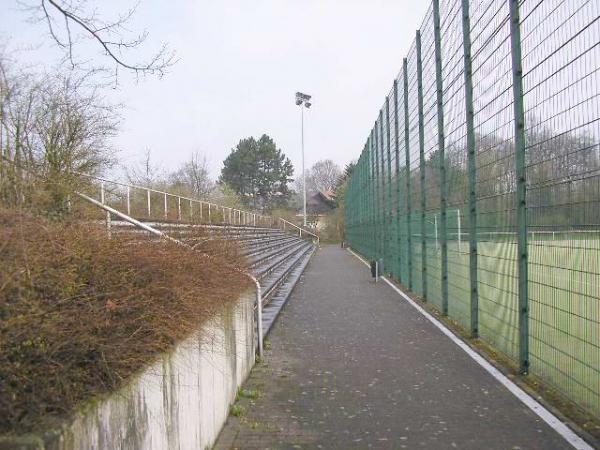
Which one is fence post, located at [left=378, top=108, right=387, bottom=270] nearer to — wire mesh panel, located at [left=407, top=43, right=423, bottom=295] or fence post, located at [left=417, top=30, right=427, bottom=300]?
wire mesh panel, located at [left=407, top=43, right=423, bottom=295]

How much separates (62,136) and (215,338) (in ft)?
15.2

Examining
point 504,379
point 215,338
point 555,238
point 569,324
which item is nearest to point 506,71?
point 555,238

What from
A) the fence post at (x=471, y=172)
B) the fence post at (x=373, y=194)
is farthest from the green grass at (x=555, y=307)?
the fence post at (x=373, y=194)

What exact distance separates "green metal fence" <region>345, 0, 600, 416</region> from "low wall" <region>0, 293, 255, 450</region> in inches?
115

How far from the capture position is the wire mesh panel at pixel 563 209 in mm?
4684

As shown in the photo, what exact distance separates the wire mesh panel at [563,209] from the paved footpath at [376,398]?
0.58 m

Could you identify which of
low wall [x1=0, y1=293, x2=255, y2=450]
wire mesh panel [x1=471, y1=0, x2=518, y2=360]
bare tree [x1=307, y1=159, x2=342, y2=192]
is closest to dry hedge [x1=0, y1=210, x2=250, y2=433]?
low wall [x1=0, y1=293, x2=255, y2=450]

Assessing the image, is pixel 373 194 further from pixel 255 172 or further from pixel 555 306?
pixel 255 172

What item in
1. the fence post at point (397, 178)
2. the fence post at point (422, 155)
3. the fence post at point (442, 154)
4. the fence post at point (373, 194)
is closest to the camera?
the fence post at point (442, 154)

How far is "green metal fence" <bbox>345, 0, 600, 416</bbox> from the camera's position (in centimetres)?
489

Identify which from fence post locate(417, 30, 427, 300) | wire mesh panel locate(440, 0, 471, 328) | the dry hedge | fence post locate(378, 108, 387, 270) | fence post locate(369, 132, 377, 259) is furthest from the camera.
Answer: fence post locate(369, 132, 377, 259)

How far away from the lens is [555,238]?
5.38 m

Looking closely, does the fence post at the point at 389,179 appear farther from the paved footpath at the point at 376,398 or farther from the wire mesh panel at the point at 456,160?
the paved footpath at the point at 376,398

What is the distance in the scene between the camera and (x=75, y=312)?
2.70 metres
